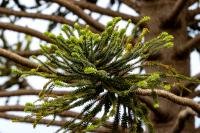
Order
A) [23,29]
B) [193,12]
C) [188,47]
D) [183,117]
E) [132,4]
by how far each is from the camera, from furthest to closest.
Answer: [132,4] < [193,12] < [188,47] < [23,29] < [183,117]

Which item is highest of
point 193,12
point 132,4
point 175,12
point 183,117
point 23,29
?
point 132,4

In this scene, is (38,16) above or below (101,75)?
above

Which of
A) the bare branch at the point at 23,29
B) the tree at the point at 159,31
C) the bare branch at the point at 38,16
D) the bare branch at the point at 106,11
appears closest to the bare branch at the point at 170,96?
the tree at the point at 159,31

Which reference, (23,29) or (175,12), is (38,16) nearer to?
(23,29)

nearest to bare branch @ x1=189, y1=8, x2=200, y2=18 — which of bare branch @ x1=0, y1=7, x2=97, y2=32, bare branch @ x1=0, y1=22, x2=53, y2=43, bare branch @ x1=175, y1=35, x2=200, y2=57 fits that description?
bare branch @ x1=175, y1=35, x2=200, y2=57

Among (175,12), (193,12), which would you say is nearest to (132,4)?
(193,12)

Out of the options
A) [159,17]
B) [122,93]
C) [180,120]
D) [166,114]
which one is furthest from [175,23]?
[122,93]

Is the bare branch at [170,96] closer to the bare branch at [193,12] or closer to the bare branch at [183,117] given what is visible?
the bare branch at [183,117]
